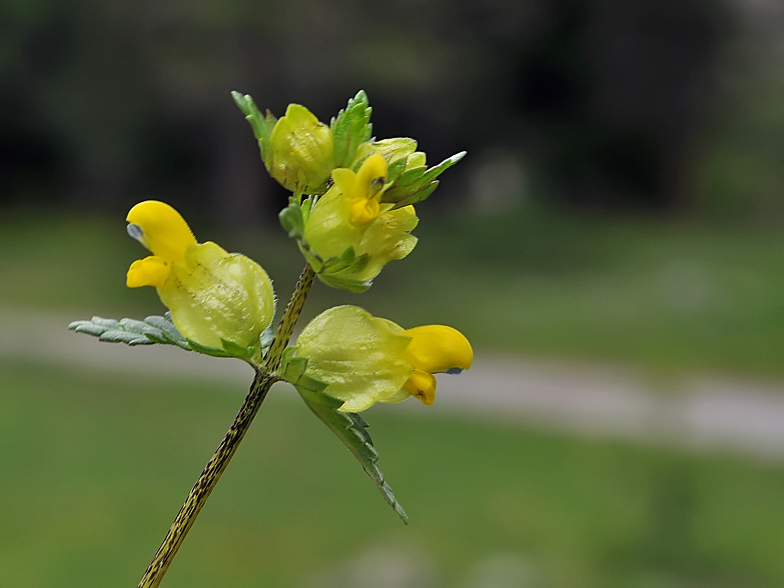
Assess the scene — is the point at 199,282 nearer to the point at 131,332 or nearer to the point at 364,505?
the point at 131,332

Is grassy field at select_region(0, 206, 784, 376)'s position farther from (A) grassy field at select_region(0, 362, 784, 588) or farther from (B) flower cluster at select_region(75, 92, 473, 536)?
(B) flower cluster at select_region(75, 92, 473, 536)

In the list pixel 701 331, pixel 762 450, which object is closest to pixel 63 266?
pixel 701 331

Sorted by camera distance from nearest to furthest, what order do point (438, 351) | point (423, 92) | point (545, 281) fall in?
point (438, 351) < point (545, 281) < point (423, 92)

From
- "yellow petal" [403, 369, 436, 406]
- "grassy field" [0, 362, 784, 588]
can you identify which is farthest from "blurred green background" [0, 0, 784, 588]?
"yellow petal" [403, 369, 436, 406]

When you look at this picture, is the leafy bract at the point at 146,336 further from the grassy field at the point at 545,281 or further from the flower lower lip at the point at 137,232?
the grassy field at the point at 545,281

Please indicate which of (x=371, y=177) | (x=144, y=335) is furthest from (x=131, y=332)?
(x=371, y=177)

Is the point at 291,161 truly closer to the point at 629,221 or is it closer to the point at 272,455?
the point at 272,455
